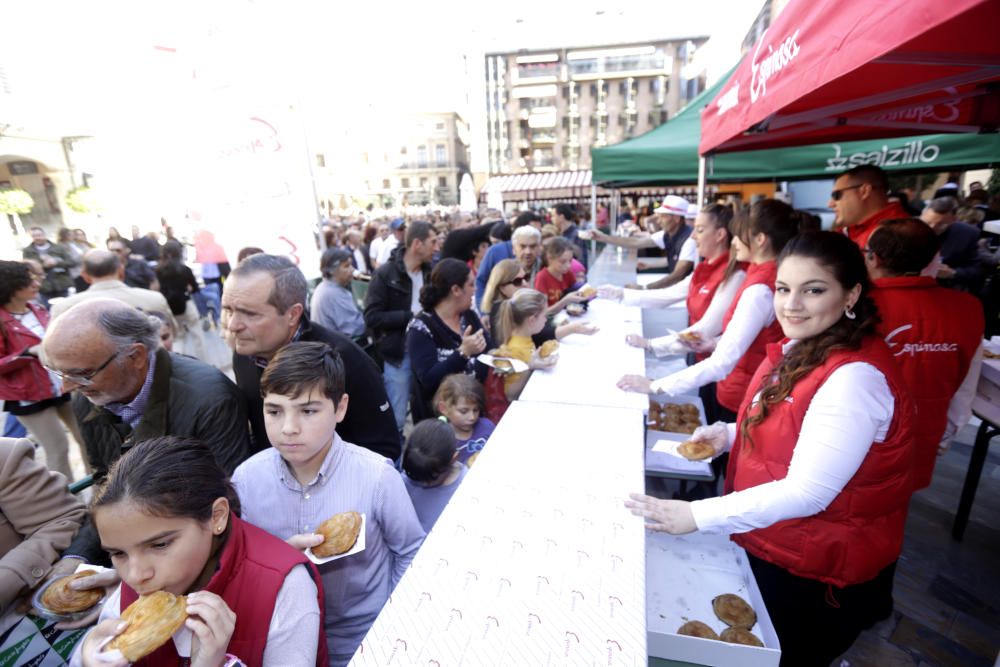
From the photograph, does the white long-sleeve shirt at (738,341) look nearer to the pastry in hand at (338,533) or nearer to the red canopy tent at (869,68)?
the red canopy tent at (869,68)

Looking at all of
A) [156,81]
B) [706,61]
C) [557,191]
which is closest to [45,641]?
[156,81]

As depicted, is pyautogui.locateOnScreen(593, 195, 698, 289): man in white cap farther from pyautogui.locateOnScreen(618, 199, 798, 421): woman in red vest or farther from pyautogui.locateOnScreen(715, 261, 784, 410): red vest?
pyautogui.locateOnScreen(715, 261, 784, 410): red vest

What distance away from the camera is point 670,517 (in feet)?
4.63

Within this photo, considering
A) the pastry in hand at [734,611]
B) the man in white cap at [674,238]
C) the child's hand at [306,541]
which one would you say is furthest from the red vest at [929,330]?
the man in white cap at [674,238]

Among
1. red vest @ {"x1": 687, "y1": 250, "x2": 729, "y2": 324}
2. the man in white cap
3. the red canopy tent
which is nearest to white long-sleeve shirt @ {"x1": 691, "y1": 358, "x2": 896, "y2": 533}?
the red canopy tent

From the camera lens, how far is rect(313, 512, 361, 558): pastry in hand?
139cm

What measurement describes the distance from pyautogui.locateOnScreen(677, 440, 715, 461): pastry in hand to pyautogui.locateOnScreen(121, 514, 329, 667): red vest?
1.59 metres

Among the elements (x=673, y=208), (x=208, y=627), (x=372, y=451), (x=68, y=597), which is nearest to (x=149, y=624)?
(x=208, y=627)

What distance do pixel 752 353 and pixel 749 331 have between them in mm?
190

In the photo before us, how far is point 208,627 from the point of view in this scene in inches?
39.6

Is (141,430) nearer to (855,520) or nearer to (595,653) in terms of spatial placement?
(595,653)

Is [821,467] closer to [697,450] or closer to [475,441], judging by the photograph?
[697,450]

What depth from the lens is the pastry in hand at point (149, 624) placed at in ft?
3.20

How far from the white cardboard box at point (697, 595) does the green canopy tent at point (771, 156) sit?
4.21 metres
